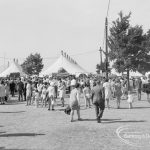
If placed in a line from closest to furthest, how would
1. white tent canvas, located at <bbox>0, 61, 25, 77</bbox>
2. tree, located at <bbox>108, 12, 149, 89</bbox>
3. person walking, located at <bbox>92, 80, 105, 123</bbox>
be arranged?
person walking, located at <bbox>92, 80, 105, 123</bbox> → tree, located at <bbox>108, 12, 149, 89</bbox> → white tent canvas, located at <bbox>0, 61, 25, 77</bbox>

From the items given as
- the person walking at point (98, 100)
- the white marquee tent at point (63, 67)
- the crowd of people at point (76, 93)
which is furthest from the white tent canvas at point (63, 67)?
the person walking at point (98, 100)

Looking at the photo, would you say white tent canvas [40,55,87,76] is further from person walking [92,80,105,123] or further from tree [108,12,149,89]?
person walking [92,80,105,123]

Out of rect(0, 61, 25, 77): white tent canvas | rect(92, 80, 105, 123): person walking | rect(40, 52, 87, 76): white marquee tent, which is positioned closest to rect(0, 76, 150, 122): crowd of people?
rect(92, 80, 105, 123): person walking

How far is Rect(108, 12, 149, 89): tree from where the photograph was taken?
38.4 m

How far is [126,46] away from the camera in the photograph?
38562 millimetres

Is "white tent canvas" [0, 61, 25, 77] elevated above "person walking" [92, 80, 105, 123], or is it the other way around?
"white tent canvas" [0, 61, 25, 77]

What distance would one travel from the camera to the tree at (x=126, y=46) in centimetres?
3841

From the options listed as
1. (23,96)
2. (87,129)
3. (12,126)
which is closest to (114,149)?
(87,129)

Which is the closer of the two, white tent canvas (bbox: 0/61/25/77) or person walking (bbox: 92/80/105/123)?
person walking (bbox: 92/80/105/123)

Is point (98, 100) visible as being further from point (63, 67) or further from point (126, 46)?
point (63, 67)

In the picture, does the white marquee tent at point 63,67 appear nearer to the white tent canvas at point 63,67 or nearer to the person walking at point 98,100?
the white tent canvas at point 63,67

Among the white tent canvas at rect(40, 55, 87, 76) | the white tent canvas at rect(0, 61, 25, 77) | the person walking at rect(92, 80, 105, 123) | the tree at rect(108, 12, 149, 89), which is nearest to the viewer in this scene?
the person walking at rect(92, 80, 105, 123)

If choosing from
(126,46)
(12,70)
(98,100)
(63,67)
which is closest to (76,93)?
(98,100)

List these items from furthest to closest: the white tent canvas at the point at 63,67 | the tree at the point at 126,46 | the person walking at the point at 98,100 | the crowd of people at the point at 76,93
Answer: the white tent canvas at the point at 63,67
the tree at the point at 126,46
the crowd of people at the point at 76,93
the person walking at the point at 98,100
